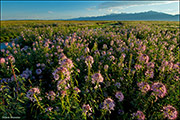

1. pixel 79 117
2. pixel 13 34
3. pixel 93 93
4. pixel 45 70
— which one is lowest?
pixel 79 117

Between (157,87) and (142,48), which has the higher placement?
(142,48)

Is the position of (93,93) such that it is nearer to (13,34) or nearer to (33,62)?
(33,62)

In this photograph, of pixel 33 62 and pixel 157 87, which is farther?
pixel 33 62

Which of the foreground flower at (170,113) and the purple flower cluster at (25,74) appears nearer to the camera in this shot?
the foreground flower at (170,113)

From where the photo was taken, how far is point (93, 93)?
2.71m

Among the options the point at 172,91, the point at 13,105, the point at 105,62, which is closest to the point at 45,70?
the point at 13,105

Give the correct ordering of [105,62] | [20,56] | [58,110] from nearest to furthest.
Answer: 1. [58,110]
2. [105,62]
3. [20,56]

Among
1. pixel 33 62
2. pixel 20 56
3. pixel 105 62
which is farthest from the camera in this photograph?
pixel 20 56

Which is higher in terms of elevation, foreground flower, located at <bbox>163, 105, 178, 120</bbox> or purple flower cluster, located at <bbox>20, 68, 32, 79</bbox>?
purple flower cluster, located at <bbox>20, 68, 32, 79</bbox>

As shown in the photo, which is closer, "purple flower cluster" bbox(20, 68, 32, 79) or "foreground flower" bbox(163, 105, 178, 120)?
"foreground flower" bbox(163, 105, 178, 120)

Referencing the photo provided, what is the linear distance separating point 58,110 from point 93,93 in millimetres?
879

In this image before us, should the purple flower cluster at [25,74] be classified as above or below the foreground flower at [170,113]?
above

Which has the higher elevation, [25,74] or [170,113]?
[25,74]

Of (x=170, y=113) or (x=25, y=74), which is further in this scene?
(x=25, y=74)
